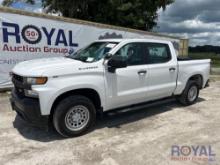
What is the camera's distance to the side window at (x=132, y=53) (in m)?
5.25

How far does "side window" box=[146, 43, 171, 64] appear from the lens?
5.70 metres

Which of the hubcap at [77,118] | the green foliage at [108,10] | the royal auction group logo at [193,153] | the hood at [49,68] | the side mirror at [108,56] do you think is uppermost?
the green foliage at [108,10]

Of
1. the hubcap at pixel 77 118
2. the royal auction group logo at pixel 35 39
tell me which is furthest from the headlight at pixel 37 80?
the royal auction group logo at pixel 35 39

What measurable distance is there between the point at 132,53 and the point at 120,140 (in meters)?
1.94

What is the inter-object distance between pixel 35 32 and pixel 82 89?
15.6 ft

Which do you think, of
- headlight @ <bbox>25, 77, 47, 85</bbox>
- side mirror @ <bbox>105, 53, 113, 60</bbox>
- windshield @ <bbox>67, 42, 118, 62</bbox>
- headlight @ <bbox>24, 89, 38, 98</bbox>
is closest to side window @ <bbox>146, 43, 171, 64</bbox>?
windshield @ <bbox>67, 42, 118, 62</bbox>

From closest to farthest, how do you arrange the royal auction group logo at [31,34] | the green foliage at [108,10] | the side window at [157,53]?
the side window at [157,53]
the royal auction group logo at [31,34]
the green foliage at [108,10]

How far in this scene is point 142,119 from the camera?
582cm

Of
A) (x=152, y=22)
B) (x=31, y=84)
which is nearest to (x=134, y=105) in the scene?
(x=31, y=84)

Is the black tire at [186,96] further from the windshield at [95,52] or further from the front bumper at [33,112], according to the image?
the front bumper at [33,112]

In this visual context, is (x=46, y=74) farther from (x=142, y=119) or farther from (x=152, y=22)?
(x=152, y=22)

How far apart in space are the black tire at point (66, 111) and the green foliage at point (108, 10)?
13.6 meters

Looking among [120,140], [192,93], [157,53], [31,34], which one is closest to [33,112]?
[120,140]

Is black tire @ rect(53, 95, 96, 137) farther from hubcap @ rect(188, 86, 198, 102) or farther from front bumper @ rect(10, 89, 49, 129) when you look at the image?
hubcap @ rect(188, 86, 198, 102)
